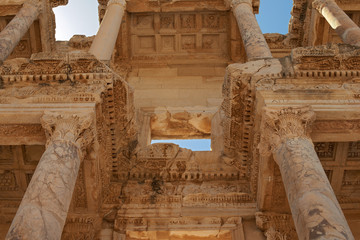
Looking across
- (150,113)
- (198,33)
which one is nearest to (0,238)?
(150,113)

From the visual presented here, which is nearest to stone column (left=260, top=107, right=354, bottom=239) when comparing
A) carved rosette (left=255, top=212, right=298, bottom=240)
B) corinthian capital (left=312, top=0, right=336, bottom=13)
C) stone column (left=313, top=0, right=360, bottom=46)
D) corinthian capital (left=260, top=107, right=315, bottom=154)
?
corinthian capital (left=260, top=107, right=315, bottom=154)

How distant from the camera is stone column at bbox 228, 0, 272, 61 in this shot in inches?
432

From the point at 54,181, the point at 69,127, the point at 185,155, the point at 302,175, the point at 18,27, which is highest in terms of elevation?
the point at 18,27

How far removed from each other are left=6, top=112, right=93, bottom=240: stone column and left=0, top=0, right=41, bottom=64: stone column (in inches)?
163

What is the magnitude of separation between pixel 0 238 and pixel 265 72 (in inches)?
266

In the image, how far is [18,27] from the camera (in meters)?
12.4

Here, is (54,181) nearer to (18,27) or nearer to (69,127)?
(69,127)

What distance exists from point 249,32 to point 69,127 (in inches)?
257

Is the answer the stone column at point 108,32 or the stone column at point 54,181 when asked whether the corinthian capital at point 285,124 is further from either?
the stone column at point 108,32

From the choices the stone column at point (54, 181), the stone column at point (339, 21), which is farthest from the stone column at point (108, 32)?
the stone column at point (339, 21)

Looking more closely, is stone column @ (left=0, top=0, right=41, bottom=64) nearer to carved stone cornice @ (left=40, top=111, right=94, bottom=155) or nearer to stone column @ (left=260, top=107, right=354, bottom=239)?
carved stone cornice @ (left=40, top=111, right=94, bottom=155)

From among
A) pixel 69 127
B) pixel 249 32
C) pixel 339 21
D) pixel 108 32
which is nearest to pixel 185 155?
pixel 69 127

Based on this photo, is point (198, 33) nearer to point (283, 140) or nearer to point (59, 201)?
point (283, 140)

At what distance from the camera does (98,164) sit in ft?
28.7
